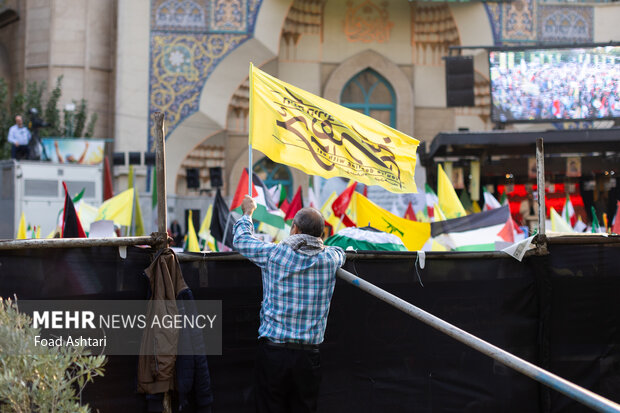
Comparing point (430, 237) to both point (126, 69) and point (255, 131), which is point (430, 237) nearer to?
point (255, 131)

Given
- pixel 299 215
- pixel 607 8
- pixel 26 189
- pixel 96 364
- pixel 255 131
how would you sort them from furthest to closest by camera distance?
pixel 607 8 → pixel 26 189 → pixel 255 131 → pixel 299 215 → pixel 96 364

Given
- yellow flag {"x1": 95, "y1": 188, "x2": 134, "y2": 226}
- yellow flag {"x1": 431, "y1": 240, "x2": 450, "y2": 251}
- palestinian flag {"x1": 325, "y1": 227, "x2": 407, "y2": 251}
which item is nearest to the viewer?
palestinian flag {"x1": 325, "y1": 227, "x2": 407, "y2": 251}

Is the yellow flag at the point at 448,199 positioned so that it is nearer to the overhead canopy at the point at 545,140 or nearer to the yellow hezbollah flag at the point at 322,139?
the yellow hezbollah flag at the point at 322,139

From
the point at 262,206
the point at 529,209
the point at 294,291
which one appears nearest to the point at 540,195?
the point at 294,291

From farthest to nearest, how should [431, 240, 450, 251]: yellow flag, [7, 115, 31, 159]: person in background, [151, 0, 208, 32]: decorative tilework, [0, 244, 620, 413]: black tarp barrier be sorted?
[151, 0, 208, 32]: decorative tilework → [7, 115, 31, 159]: person in background → [431, 240, 450, 251]: yellow flag → [0, 244, 620, 413]: black tarp barrier

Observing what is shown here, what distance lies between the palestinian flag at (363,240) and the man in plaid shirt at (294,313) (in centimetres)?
112

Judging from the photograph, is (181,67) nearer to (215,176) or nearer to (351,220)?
(215,176)

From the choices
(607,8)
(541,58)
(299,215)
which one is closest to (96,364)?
(299,215)

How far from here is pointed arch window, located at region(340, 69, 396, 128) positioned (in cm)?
2303

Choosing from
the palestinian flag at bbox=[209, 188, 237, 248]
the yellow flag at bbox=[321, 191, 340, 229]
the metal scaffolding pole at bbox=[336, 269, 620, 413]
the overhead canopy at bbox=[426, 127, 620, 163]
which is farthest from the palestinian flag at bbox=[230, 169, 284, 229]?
the overhead canopy at bbox=[426, 127, 620, 163]

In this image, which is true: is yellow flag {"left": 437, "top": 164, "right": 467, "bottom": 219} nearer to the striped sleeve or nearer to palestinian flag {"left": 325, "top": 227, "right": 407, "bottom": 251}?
palestinian flag {"left": 325, "top": 227, "right": 407, "bottom": 251}

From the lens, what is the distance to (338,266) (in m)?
4.23

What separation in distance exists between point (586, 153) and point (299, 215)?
16.2 metres

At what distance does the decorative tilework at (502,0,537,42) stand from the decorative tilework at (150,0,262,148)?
24.3 feet
